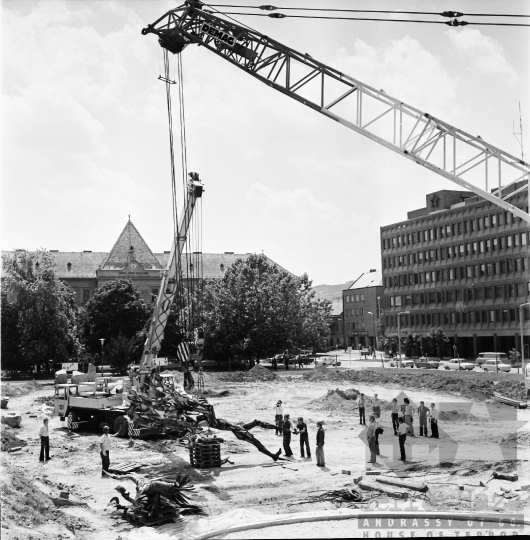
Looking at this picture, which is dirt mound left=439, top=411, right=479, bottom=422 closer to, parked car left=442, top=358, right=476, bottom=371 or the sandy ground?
the sandy ground

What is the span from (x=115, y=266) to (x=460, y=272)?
58561mm

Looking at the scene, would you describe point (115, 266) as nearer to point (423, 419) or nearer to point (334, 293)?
point (334, 293)

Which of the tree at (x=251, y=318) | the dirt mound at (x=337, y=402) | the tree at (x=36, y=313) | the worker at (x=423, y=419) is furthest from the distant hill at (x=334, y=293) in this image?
the worker at (x=423, y=419)

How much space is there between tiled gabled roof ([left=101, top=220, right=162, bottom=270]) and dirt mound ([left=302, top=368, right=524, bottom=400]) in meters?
58.4

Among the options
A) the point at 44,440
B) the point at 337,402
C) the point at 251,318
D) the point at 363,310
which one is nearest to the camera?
the point at 44,440

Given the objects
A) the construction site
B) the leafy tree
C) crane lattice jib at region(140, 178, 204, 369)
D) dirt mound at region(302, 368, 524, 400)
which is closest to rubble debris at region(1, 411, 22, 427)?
the construction site

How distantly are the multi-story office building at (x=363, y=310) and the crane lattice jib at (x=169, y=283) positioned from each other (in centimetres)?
7994

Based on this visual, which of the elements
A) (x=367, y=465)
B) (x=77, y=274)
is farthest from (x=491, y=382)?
(x=77, y=274)

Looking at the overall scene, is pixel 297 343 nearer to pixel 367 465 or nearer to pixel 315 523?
pixel 367 465

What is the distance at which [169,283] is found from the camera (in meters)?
40.1

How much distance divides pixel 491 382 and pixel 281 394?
52.3 feet

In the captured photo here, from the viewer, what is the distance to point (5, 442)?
2709cm

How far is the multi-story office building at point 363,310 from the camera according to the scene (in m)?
119

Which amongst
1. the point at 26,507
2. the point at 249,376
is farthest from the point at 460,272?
the point at 26,507
